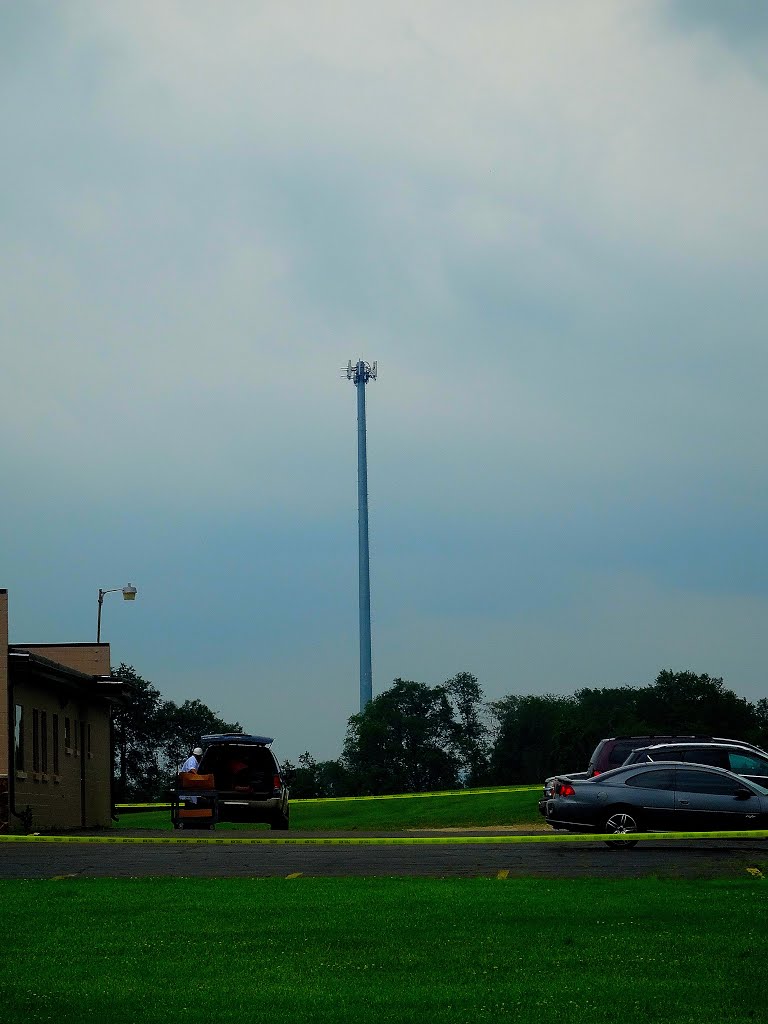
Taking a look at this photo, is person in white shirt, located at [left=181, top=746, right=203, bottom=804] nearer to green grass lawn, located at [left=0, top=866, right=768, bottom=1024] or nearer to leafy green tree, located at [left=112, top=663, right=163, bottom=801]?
green grass lawn, located at [left=0, top=866, right=768, bottom=1024]

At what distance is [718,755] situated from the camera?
26.0 metres

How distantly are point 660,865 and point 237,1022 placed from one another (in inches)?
402

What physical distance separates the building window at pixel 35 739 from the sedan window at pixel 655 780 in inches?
593

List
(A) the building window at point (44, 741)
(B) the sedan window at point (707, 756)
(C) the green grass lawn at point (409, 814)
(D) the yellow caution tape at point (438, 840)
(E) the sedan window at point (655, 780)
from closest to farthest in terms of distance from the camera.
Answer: (D) the yellow caution tape at point (438, 840) → (E) the sedan window at point (655, 780) → (B) the sedan window at point (707, 756) → (A) the building window at point (44, 741) → (C) the green grass lawn at point (409, 814)

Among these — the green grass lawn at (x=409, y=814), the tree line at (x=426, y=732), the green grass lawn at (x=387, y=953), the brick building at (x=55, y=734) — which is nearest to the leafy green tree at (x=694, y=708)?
the tree line at (x=426, y=732)

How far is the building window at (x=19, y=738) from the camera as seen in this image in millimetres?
30619

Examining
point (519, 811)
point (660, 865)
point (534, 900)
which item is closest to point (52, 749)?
point (519, 811)

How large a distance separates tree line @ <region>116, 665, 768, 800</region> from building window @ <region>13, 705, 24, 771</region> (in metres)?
55.0

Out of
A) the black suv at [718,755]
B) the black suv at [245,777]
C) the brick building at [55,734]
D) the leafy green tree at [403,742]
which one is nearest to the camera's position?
the black suv at [718,755]

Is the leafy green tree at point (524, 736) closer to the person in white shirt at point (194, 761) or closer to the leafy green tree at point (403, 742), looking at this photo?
the leafy green tree at point (403, 742)

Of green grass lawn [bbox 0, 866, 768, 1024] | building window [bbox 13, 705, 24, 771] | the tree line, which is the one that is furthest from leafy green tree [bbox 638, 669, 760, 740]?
green grass lawn [bbox 0, 866, 768, 1024]

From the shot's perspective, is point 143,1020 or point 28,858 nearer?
point 143,1020

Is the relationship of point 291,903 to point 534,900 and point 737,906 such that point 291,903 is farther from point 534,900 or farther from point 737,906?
point 737,906

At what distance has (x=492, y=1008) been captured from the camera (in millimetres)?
8758
